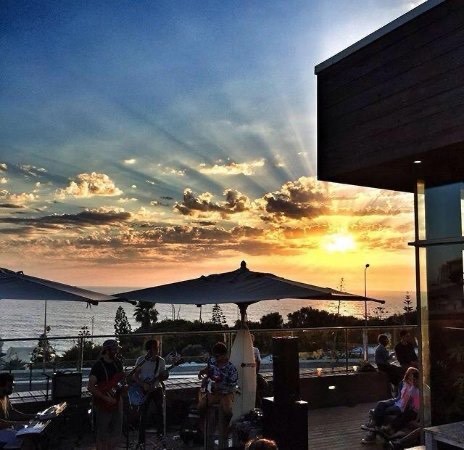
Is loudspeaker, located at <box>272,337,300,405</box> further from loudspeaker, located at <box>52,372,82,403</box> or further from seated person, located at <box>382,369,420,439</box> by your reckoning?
loudspeaker, located at <box>52,372,82,403</box>

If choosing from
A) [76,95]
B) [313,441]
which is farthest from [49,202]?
[313,441]

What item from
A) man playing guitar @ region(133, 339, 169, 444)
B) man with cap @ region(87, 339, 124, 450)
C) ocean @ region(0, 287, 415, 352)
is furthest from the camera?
ocean @ region(0, 287, 415, 352)

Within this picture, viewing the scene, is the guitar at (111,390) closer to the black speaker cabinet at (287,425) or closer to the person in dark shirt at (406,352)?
the black speaker cabinet at (287,425)

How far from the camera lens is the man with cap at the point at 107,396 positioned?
20.4 ft

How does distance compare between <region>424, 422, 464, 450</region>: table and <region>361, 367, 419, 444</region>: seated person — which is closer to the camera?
<region>424, 422, 464, 450</region>: table

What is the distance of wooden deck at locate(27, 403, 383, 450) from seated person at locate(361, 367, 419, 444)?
0.43 metres

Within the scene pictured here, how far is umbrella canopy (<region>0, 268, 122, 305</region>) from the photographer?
6.39m

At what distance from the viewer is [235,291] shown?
6.98m

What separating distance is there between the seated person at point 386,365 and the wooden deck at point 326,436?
32.8 inches

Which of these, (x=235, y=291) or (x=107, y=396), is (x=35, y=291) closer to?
(x=107, y=396)

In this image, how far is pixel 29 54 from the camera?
511 inches

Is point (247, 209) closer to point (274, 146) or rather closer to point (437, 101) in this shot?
point (274, 146)

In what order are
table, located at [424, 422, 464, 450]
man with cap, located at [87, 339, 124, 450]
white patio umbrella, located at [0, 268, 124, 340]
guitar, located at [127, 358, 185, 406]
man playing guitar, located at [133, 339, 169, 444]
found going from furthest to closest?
man playing guitar, located at [133, 339, 169, 444] < guitar, located at [127, 358, 185, 406] < white patio umbrella, located at [0, 268, 124, 340] < man with cap, located at [87, 339, 124, 450] < table, located at [424, 422, 464, 450]

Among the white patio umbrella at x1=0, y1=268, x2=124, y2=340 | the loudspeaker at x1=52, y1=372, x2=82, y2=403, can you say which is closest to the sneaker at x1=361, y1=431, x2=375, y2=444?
the white patio umbrella at x1=0, y1=268, x2=124, y2=340
